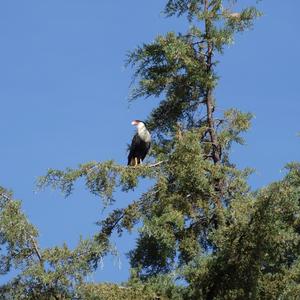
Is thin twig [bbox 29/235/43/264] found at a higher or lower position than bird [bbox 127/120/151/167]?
lower

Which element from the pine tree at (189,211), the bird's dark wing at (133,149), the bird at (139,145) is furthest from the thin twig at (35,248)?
the bird's dark wing at (133,149)

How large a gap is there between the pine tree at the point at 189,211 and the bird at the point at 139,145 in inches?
9.3

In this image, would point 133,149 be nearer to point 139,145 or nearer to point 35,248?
point 139,145

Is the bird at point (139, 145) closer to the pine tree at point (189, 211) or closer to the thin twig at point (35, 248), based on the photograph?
the pine tree at point (189, 211)

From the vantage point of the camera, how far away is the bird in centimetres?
1324

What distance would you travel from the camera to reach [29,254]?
9234 mm

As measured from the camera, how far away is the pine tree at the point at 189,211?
9.36 metres

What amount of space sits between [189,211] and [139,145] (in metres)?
2.57

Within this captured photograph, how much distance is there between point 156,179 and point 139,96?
2.09 metres

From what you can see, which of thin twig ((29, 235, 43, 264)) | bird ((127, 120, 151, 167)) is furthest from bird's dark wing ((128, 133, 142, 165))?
thin twig ((29, 235, 43, 264))

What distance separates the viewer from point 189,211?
436 inches

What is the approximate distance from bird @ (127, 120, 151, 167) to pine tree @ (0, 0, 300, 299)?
0.24 m

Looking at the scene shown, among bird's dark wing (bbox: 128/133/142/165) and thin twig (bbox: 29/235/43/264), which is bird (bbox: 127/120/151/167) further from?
thin twig (bbox: 29/235/43/264)

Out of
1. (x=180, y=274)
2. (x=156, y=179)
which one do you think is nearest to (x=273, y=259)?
(x=180, y=274)
